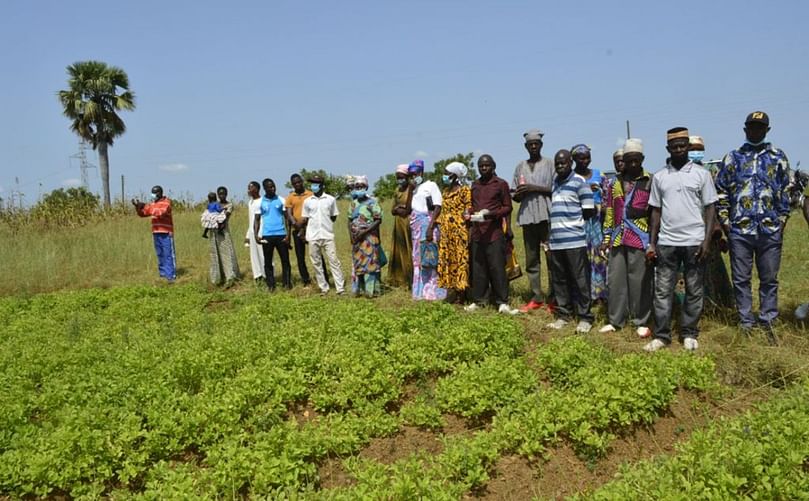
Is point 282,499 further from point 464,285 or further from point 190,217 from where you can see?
point 190,217

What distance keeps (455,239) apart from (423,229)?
0.69 m

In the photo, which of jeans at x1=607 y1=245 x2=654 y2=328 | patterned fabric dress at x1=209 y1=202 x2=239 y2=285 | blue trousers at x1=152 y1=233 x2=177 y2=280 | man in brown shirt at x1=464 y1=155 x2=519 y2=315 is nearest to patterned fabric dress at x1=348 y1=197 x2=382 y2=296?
man in brown shirt at x1=464 y1=155 x2=519 y2=315

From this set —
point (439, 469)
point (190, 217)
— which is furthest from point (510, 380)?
point (190, 217)

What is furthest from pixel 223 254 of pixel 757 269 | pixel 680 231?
pixel 757 269

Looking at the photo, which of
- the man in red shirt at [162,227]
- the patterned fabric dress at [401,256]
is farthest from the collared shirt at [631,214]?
the man in red shirt at [162,227]

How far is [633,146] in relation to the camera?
5.97 metres

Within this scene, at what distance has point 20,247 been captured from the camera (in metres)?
14.0

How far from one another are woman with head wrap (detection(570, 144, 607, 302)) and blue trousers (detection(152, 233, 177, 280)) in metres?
7.97

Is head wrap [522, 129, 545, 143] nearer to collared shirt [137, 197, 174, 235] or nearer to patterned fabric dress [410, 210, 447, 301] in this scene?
patterned fabric dress [410, 210, 447, 301]

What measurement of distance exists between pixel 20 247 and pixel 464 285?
11.7 m

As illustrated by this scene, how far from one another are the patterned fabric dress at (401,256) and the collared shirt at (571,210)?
287 centimetres

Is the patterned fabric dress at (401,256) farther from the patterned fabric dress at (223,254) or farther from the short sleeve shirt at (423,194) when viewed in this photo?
the patterned fabric dress at (223,254)

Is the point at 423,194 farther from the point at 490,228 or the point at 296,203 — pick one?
the point at 296,203

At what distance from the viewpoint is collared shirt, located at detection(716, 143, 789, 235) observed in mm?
5523
